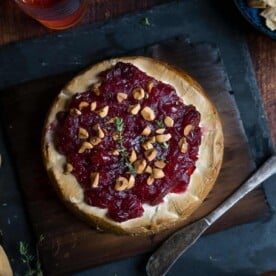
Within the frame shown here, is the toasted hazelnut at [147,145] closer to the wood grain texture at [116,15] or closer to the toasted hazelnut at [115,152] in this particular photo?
the toasted hazelnut at [115,152]

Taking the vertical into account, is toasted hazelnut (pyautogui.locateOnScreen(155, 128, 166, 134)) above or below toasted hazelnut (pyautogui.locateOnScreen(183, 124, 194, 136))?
below

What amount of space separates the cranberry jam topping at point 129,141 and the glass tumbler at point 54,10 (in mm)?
360

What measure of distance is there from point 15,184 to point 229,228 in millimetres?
992

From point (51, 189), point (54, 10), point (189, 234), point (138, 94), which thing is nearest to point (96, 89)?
point (138, 94)

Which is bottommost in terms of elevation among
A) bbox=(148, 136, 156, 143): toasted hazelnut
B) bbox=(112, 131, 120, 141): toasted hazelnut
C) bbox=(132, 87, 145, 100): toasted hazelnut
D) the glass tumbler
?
bbox=(112, 131, 120, 141): toasted hazelnut

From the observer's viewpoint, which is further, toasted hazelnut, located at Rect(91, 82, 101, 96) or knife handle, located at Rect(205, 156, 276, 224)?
knife handle, located at Rect(205, 156, 276, 224)

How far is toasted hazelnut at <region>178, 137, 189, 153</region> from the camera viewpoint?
10.2 feet

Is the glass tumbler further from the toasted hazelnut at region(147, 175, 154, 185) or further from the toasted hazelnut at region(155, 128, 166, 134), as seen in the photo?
the toasted hazelnut at region(147, 175, 154, 185)

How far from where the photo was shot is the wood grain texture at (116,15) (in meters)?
3.41

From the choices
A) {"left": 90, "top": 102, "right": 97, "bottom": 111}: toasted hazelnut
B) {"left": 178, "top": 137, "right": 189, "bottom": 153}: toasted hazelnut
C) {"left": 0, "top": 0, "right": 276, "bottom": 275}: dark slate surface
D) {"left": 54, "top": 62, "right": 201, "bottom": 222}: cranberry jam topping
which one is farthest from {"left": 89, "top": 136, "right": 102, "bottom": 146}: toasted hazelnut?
{"left": 0, "top": 0, "right": 276, "bottom": 275}: dark slate surface

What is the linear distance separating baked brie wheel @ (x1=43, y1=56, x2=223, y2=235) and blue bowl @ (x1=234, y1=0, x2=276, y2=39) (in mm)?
382

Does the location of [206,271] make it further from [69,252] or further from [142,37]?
[142,37]

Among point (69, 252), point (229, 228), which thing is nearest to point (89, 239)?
point (69, 252)

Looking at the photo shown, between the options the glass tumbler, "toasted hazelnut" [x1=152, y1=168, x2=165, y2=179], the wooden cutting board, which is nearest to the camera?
"toasted hazelnut" [x1=152, y1=168, x2=165, y2=179]
